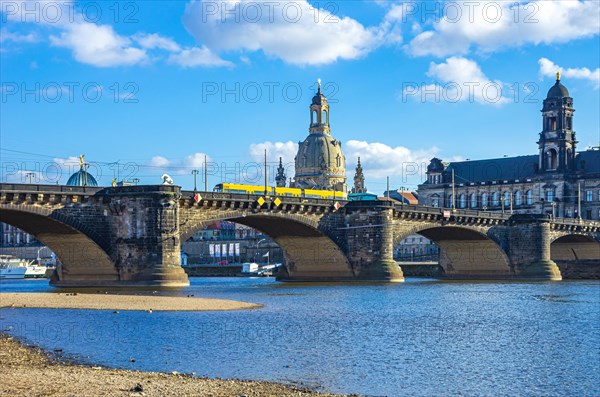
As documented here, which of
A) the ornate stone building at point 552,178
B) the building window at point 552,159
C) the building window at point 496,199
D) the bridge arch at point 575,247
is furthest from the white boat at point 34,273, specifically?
the building window at point 552,159

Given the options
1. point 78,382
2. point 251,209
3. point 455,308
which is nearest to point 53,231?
point 251,209

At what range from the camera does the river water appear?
90.2ft

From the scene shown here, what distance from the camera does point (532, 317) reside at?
4850 cm

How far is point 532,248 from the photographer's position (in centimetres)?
10288

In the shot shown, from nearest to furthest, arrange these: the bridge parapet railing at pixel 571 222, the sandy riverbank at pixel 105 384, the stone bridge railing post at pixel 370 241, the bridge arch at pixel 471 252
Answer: the sandy riverbank at pixel 105 384
the stone bridge railing post at pixel 370 241
the bridge arch at pixel 471 252
the bridge parapet railing at pixel 571 222

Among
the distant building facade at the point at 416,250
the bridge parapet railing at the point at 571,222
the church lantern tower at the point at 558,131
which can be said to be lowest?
the distant building facade at the point at 416,250

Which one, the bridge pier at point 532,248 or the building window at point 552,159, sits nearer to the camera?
the bridge pier at point 532,248

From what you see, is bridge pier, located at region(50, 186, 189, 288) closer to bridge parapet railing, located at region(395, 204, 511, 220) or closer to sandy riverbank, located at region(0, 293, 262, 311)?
sandy riverbank, located at region(0, 293, 262, 311)

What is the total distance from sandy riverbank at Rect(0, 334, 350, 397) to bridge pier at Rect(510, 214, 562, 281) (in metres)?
80.2

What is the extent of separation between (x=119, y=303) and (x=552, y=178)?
119 meters

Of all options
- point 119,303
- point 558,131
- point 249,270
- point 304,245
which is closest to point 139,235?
point 119,303

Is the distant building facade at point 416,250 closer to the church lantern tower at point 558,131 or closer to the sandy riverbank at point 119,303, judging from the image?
the church lantern tower at point 558,131

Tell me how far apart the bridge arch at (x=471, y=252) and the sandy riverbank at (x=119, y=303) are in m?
47.4

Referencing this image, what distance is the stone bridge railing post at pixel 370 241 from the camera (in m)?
83.3
